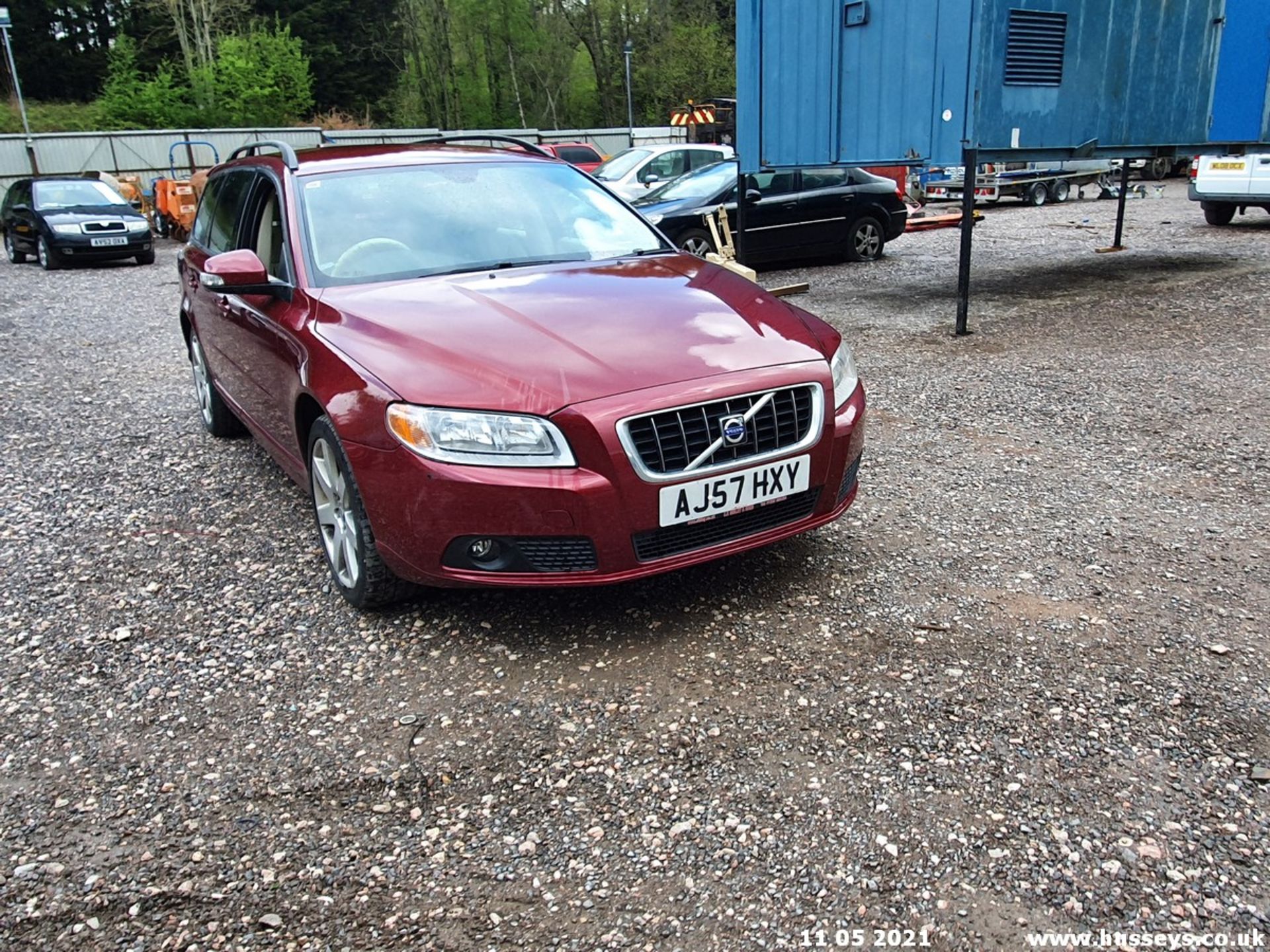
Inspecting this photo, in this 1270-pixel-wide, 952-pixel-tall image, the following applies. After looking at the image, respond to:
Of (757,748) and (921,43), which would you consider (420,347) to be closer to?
(757,748)

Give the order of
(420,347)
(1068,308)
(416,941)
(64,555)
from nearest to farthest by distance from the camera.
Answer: (416,941) → (420,347) → (64,555) → (1068,308)

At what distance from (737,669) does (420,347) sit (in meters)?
1.51

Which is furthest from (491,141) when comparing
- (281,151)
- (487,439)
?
(487,439)

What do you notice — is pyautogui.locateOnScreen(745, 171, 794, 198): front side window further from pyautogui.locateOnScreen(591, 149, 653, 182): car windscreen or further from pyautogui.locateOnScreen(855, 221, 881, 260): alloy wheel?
pyautogui.locateOnScreen(591, 149, 653, 182): car windscreen

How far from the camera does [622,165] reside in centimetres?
1505

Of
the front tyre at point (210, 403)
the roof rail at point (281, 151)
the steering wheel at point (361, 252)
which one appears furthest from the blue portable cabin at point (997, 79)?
the front tyre at point (210, 403)

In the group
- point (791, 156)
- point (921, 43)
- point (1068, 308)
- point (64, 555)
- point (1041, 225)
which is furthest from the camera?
point (1041, 225)

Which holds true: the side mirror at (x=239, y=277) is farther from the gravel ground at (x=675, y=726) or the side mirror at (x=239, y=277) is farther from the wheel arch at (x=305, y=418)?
the gravel ground at (x=675, y=726)

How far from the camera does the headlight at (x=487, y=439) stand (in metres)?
3.02

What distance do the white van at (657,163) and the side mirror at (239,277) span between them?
10882 mm

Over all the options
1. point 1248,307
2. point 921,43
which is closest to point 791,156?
point 921,43

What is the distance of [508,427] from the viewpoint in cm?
303

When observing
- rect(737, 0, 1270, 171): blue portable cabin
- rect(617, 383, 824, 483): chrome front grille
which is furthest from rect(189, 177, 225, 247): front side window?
rect(737, 0, 1270, 171): blue portable cabin
